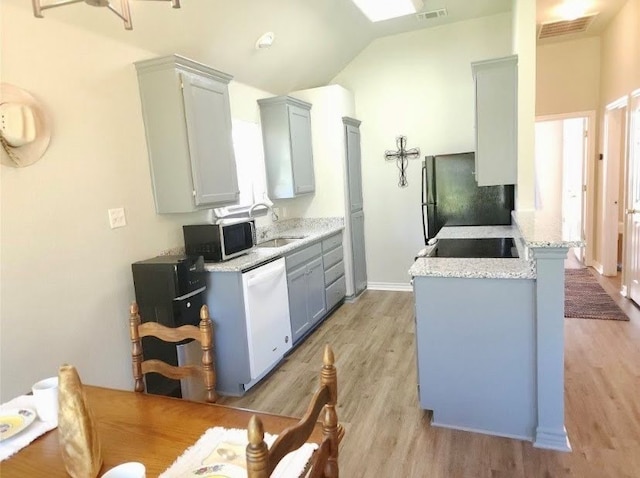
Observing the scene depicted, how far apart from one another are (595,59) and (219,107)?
5.12 meters

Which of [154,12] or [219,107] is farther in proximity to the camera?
[219,107]

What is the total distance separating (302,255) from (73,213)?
1894 mm

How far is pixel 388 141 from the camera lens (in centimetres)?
506

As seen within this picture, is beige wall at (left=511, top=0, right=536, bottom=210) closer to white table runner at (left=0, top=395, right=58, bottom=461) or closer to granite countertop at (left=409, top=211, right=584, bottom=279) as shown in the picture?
granite countertop at (left=409, top=211, right=584, bottom=279)

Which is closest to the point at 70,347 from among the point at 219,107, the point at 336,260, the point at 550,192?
the point at 219,107

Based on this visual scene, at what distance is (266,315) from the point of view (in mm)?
3064

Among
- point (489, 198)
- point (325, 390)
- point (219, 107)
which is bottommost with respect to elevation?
point (325, 390)

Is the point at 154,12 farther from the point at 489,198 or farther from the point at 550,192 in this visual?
the point at 550,192

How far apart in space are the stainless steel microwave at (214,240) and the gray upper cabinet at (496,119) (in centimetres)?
194

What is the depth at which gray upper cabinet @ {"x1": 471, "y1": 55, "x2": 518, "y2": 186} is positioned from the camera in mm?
3109

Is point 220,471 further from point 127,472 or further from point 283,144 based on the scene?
point 283,144

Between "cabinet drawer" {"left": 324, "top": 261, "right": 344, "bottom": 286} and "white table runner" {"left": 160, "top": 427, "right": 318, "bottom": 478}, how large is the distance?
312cm

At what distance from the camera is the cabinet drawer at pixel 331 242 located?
427 centimetres

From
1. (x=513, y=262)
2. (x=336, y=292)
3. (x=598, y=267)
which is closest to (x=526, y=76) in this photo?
(x=513, y=262)
